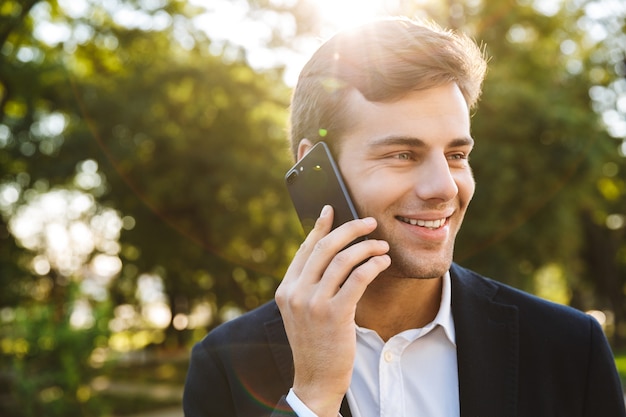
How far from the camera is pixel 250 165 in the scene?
1908 centimetres

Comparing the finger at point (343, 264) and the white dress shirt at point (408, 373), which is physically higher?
the finger at point (343, 264)

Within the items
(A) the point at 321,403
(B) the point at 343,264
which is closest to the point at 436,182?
(B) the point at 343,264

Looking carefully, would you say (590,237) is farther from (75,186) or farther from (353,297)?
(353,297)

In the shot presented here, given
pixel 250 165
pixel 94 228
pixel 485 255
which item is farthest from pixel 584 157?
pixel 94 228

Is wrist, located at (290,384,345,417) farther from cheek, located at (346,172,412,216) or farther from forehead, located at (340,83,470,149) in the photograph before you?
forehead, located at (340,83,470,149)

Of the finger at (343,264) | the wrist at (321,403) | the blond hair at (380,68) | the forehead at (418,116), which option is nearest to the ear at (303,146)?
the blond hair at (380,68)

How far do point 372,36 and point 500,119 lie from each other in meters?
16.7

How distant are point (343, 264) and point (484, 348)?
0.73 meters

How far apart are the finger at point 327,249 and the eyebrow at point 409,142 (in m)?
0.34

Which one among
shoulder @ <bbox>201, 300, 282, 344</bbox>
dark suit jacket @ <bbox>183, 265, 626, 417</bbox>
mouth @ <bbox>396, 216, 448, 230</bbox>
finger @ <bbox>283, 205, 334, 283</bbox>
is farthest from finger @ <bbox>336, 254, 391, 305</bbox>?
shoulder @ <bbox>201, 300, 282, 344</bbox>

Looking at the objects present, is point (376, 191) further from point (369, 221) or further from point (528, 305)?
point (528, 305)

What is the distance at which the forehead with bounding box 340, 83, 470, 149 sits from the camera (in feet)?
7.68

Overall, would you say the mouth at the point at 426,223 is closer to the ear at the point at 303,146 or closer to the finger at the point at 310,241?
the finger at the point at 310,241

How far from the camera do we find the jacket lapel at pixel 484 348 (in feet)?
7.79
